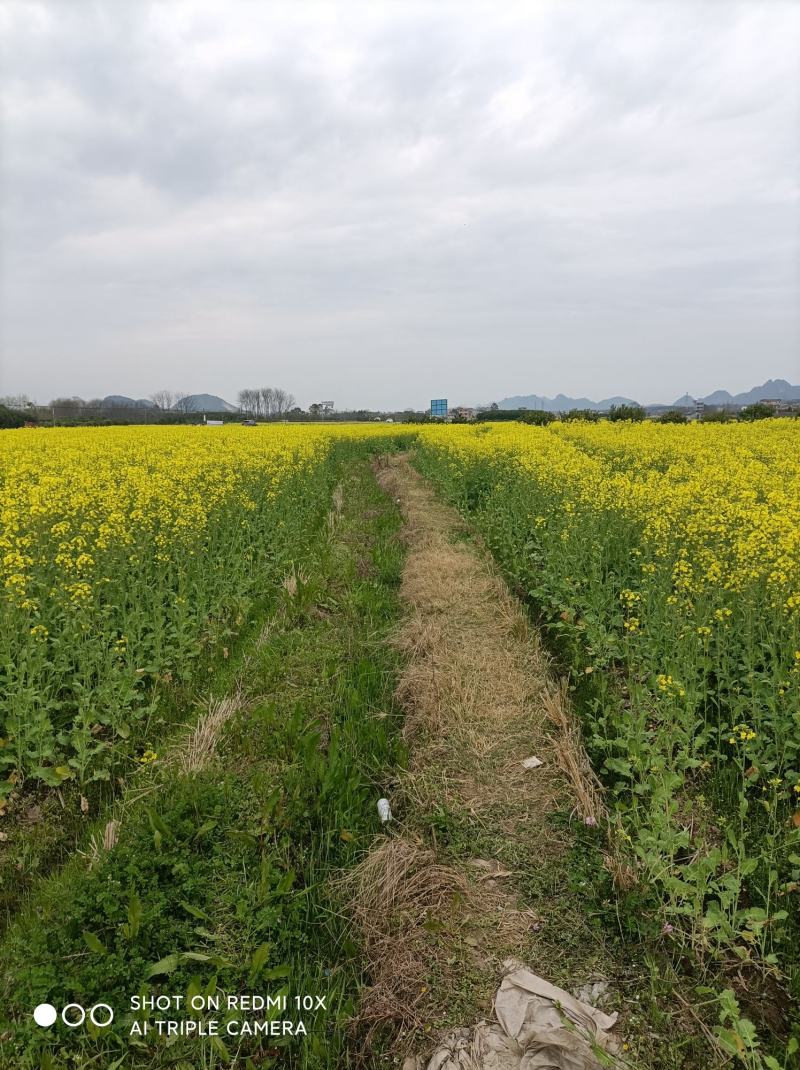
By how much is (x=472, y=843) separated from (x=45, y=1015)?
6.93ft

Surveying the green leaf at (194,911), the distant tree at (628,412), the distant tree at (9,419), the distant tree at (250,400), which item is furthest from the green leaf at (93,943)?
the distant tree at (250,400)

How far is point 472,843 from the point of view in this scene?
10.8 ft

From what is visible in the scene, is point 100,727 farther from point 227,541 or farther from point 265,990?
point 227,541

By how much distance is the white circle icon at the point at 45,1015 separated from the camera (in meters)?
2.20

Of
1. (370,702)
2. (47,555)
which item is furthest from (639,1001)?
(47,555)

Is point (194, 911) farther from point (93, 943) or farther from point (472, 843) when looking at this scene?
point (472, 843)

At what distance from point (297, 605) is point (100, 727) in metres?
2.61

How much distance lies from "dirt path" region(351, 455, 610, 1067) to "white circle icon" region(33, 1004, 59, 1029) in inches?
48.9

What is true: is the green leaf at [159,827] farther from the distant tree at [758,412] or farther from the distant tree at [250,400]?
the distant tree at [250,400]

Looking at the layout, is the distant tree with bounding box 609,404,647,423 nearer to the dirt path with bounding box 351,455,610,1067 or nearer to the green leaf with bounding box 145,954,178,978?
the dirt path with bounding box 351,455,610,1067

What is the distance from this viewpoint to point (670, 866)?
2816mm

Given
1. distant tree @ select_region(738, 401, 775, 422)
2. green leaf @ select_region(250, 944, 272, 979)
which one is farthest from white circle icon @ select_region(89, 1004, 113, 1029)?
distant tree @ select_region(738, 401, 775, 422)

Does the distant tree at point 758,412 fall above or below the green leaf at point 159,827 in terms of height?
above

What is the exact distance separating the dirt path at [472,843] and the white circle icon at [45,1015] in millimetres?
1243
